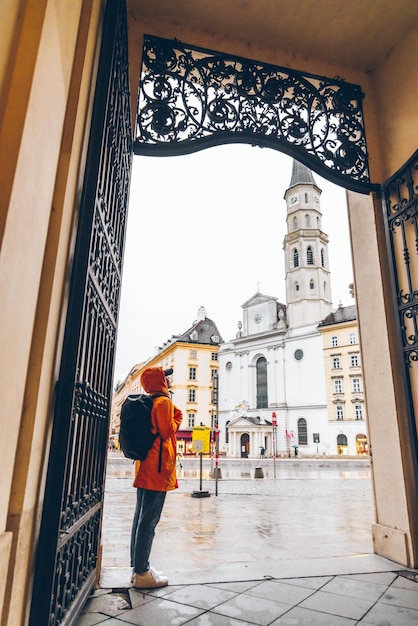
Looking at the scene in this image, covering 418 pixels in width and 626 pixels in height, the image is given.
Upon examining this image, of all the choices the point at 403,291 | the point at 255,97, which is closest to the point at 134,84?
the point at 255,97

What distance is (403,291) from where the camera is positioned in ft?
13.0

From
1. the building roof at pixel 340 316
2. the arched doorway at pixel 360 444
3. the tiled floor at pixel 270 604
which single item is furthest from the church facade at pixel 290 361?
the tiled floor at pixel 270 604

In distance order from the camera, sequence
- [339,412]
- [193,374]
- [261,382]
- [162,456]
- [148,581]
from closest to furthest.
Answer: [148,581] < [162,456] < [339,412] < [261,382] < [193,374]

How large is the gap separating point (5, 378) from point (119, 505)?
855cm

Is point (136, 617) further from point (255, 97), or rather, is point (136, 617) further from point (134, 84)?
point (255, 97)

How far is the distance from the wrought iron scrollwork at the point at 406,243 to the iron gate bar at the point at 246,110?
348mm

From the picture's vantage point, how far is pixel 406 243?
393cm

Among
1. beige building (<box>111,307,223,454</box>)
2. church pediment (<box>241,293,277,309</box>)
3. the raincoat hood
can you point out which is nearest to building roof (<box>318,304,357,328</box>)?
church pediment (<box>241,293,277,309</box>)

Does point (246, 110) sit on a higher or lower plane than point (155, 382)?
higher

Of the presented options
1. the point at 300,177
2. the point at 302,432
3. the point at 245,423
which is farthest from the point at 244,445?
the point at 300,177

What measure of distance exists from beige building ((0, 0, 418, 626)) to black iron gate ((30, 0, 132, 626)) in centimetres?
1

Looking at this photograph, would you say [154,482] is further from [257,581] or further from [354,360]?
[354,360]

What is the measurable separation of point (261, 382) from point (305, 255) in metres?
16.3

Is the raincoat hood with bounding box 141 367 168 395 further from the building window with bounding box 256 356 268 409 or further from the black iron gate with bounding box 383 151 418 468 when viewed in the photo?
the building window with bounding box 256 356 268 409
